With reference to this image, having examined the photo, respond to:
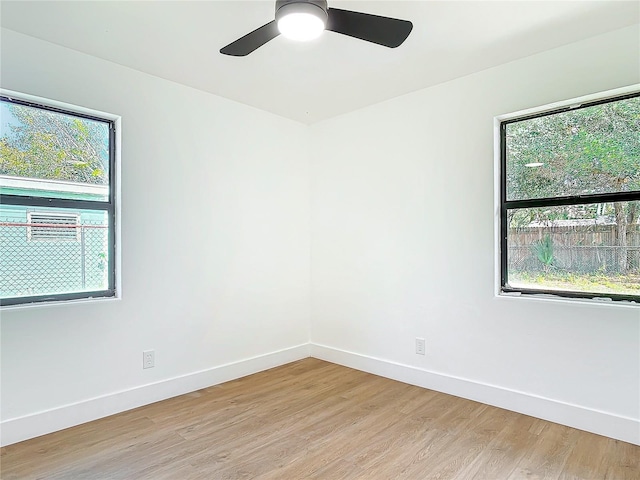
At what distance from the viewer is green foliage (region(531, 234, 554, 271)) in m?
2.75

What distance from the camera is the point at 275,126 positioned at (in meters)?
3.90

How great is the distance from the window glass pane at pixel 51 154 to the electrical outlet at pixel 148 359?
117cm

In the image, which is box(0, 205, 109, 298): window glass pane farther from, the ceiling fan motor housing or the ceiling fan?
the ceiling fan motor housing

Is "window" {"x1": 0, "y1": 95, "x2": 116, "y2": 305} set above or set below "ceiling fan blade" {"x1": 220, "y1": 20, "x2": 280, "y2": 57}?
below

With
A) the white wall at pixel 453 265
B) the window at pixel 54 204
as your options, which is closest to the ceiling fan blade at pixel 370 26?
the white wall at pixel 453 265

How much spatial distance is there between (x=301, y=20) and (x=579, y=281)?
2.37 metres

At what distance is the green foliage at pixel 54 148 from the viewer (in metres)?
2.45

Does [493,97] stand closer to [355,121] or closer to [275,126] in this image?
[355,121]

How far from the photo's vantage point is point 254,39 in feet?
6.49

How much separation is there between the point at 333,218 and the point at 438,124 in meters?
1.35

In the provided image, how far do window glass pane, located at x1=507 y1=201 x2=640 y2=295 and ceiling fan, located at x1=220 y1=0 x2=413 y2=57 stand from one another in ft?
5.55

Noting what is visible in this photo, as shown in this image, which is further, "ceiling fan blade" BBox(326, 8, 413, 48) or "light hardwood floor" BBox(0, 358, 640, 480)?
"light hardwood floor" BBox(0, 358, 640, 480)

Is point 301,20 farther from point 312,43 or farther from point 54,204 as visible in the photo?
point 54,204

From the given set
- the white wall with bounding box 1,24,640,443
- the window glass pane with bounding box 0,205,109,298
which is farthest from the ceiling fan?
the window glass pane with bounding box 0,205,109,298
